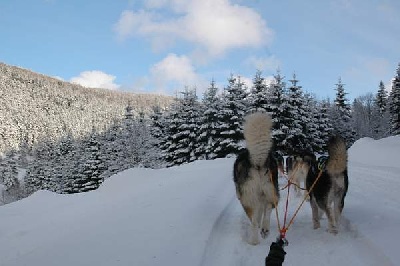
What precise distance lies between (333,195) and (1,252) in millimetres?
5281

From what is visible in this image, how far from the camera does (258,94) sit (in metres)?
37.6

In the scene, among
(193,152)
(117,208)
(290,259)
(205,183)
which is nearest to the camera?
(290,259)

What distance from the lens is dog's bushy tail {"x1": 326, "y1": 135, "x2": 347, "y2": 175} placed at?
588 centimetres

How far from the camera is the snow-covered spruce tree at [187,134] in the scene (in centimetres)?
3778

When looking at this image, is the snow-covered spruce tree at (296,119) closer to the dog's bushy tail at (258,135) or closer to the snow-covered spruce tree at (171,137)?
the snow-covered spruce tree at (171,137)

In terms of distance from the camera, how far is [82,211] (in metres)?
8.65

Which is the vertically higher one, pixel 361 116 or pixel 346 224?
pixel 361 116

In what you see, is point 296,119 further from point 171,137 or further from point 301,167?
point 301,167

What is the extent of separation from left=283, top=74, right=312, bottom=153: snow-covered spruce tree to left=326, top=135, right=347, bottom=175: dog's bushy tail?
1193 inches

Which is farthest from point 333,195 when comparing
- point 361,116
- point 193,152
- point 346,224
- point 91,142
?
point 361,116

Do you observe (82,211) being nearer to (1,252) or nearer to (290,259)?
(1,252)

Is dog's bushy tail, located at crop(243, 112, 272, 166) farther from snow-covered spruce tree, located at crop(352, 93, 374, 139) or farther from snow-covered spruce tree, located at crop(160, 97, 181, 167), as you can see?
snow-covered spruce tree, located at crop(352, 93, 374, 139)

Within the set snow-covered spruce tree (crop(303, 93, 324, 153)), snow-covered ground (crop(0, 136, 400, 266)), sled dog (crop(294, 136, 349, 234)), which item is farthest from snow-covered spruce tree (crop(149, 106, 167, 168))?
Answer: sled dog (crop(294, 136, 349, 234))

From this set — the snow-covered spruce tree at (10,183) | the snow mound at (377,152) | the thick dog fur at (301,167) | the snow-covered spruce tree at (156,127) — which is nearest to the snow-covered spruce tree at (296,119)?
the snow mound at (377,152)
